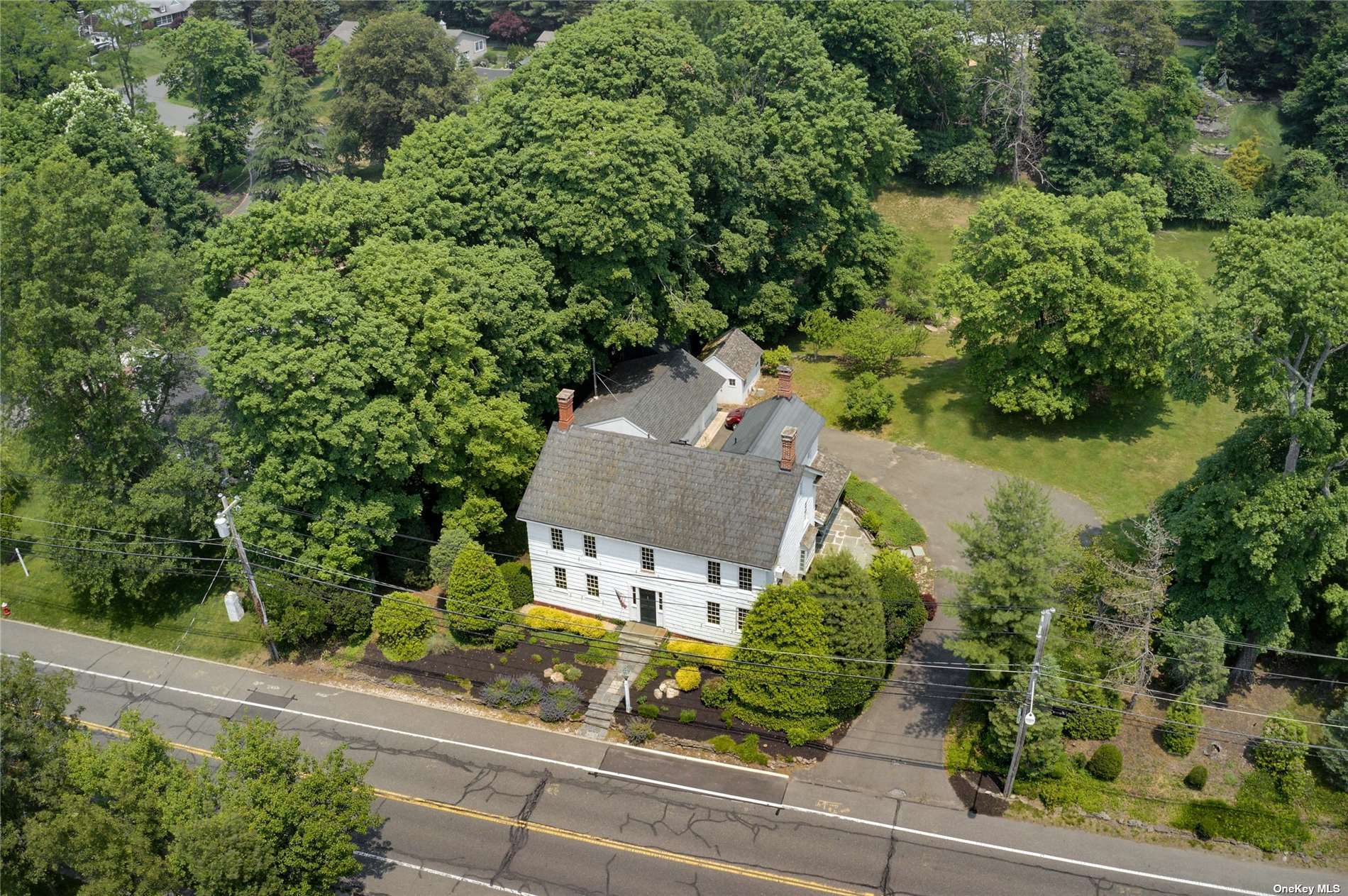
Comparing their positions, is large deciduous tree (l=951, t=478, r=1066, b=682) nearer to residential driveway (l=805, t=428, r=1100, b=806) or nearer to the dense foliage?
residential driveway (l=805, t=428, r=1100, b=806)

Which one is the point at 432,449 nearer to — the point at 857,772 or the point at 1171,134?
the point at 857,772

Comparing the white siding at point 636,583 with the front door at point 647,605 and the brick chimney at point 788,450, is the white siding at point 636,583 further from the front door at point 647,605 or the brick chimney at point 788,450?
the brick chimney at point 788,450

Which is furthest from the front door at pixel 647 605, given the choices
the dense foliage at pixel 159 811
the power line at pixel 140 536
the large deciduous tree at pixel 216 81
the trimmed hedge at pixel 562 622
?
the large deciduous tree at pixel 216 81

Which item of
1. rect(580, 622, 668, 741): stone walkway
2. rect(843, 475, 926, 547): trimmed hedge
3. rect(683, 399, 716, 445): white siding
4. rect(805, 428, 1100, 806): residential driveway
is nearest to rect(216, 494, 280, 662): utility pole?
rect(580, 622, 668, 741): stone walkway

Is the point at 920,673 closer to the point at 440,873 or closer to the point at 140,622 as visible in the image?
the point at 440,873

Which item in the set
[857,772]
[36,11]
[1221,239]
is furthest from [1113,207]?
[36,11]

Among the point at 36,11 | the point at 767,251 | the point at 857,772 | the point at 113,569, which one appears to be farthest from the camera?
the point at 36,11
